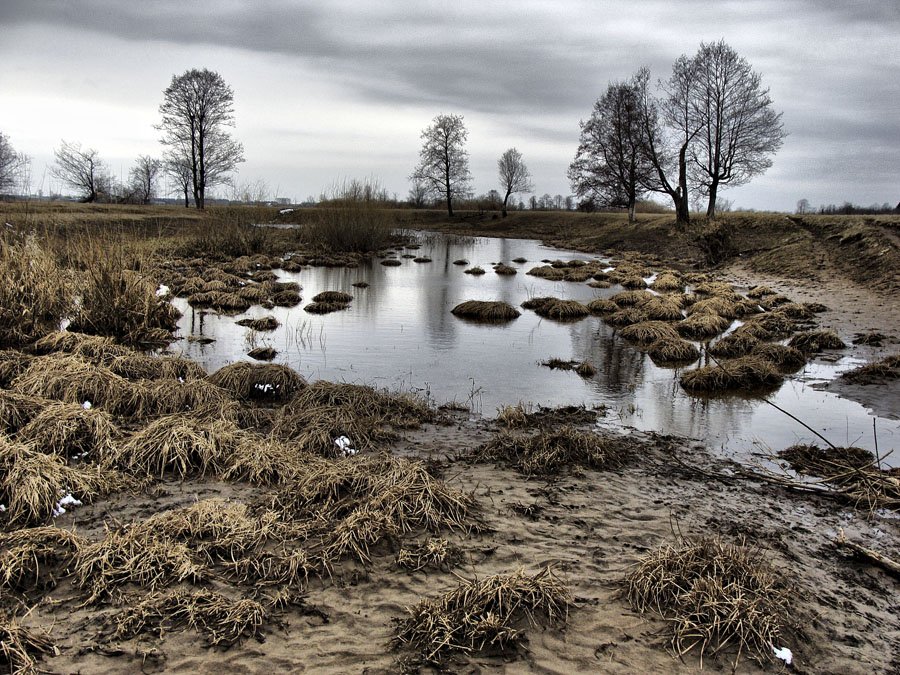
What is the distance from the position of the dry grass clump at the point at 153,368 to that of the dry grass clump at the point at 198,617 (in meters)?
4.40

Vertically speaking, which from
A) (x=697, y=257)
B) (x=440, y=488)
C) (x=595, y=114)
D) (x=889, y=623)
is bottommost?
(x=889, y=623)

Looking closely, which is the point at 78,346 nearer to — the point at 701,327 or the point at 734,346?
the point at 734,346

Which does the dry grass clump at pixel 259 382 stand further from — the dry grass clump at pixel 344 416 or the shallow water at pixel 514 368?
the shallow water at pixel 514 368

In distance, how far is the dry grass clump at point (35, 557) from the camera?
10.6 feet

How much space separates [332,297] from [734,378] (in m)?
10.1

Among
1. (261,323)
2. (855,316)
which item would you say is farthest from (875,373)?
(261,323)

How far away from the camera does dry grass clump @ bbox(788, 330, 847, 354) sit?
1083cm

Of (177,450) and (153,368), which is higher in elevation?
(153,368)

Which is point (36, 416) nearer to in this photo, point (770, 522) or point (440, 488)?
point (440, 488)

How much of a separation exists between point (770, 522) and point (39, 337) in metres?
9.39

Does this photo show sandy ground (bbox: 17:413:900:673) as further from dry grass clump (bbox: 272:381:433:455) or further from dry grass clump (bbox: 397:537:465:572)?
dry grass clump (bbox: 272:381:433:455)

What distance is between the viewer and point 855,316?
13734mm

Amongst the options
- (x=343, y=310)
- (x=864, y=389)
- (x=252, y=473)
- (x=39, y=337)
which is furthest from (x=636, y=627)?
(x=343, y=310)

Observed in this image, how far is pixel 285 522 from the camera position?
13.2ft
